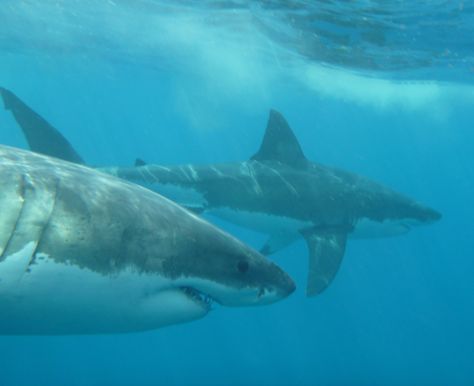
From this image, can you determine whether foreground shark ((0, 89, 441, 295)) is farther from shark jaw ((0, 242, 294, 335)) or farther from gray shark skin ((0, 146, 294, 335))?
shark jaw ((0, 242, 294, 335))

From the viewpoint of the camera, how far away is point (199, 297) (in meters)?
3.83

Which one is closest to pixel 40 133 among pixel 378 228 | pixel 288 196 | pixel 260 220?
pixel 260 220

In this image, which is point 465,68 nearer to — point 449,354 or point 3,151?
point 449,354

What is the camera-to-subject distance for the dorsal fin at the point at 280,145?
1230cm

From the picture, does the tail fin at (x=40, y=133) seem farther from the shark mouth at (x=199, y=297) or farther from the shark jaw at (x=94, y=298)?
the shark mouth at (x=199, y=297)

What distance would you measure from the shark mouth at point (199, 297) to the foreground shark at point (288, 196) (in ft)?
25.0

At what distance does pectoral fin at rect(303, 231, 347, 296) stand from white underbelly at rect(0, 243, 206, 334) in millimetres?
6769

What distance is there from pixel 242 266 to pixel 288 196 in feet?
27.5

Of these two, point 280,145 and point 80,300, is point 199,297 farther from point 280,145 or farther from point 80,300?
point 280,145

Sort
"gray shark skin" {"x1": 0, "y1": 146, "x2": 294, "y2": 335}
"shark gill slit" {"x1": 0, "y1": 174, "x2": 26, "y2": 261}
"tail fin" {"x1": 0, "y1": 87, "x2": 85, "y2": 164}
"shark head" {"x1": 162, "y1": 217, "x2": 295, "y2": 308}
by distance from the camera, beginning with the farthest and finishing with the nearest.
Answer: "tail fin" {"x1": 0, "y1": 87, "x2": 85, "y2": 164} → "shark head" {"x1": 162, "y1": 217, "x2": 295, "y2": 308} → "gray shark skin" {"x1": 0, "y1": 146, "x2": 294, "y2": 335} → "shark gill slit" {"x1": 0, "y1": 174, "x2": 26, "y2": 261}

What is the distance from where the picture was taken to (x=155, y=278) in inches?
140

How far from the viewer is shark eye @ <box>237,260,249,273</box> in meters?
3.93

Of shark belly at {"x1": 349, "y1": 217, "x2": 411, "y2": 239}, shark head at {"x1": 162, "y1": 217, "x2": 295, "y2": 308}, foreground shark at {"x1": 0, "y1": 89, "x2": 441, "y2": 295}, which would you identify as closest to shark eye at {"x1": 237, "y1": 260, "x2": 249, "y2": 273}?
shark head at {"x1": 162, "y1": 217, "x2": 295, "y2": 308}

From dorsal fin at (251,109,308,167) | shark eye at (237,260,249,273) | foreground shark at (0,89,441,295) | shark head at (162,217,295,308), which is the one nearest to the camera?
shark head at (162,217,295,308)
